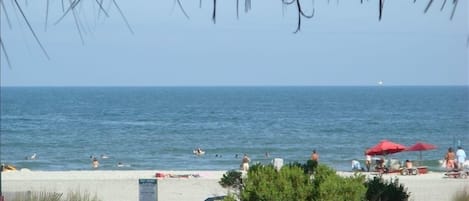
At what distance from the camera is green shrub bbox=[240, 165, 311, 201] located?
6.55 m

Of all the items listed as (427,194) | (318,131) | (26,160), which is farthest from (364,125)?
(427,194)

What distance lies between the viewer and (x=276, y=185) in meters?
6.63

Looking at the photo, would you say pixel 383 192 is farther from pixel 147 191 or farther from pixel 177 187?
pixel 177 187

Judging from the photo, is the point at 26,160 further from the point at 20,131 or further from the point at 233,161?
the point at 20,131

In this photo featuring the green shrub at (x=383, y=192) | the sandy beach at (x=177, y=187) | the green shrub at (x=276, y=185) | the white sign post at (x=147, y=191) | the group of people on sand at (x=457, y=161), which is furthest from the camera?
the group of people on sand at (x=457, y=161)

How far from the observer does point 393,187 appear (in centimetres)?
876

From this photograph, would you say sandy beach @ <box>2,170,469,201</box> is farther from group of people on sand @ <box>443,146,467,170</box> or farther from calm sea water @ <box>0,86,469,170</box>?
calm sea water @ <box>0,86,469,170</box>

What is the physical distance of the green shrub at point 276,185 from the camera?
21.5ft

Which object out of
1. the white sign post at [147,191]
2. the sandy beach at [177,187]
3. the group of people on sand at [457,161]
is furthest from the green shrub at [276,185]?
the group of people on sand at [457,161]

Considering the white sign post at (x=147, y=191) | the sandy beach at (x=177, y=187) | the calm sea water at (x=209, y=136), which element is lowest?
the white sign post at (x=147, y=191)

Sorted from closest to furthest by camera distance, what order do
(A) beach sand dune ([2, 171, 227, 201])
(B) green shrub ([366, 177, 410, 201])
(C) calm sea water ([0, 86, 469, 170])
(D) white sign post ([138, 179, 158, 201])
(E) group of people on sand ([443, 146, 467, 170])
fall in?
(B) green shrub ([366, 177, 410, 201]), (D) white sign post ([138, 179, 158, 201]), (A) beach sand dune ([2, 171, 227, 201]), (E) group of people on sand ([443, 146, 467, 170]), (C) calm sea water ([0, 86, 469, 170])

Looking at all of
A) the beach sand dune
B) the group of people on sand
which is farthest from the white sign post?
the group of people on sand

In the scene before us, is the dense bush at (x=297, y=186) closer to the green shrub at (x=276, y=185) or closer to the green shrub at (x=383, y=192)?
the green shrub at (x=276, y=185)

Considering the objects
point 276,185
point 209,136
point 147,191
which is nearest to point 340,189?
point 276,185
